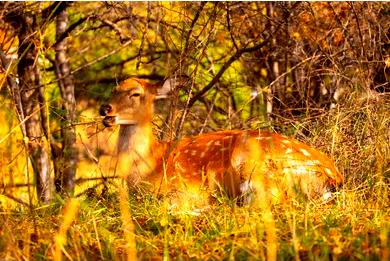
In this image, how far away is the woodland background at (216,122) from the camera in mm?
4324

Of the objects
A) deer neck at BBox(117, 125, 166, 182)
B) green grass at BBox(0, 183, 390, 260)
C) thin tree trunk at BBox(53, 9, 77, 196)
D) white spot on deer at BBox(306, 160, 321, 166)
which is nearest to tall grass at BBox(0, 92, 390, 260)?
green grass at BBox(0, 183, 390, 260)

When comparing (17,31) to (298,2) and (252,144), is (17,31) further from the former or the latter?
(252,144)

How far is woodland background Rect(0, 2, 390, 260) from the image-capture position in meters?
4.32

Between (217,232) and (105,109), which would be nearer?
(217,232)

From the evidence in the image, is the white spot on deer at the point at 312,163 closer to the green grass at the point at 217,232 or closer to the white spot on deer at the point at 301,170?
the white spot on deer at the point at 301,170

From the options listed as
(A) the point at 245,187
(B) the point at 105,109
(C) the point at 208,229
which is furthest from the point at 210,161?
(C) the point at 208,229

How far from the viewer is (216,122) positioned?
1073 centimetres

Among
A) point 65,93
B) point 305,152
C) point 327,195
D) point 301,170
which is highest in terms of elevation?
point 65,93

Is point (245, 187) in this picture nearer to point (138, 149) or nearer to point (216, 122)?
point (138, 149)

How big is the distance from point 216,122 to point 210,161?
13.1 ft

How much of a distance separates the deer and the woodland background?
0.74 ft

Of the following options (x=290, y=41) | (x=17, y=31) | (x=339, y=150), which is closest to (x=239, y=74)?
(x=290, y=41)

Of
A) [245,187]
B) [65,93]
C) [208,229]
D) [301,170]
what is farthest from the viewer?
[65,93]

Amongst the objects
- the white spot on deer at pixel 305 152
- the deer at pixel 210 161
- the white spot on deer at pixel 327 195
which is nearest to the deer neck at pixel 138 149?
the deer at pixel 210 161
